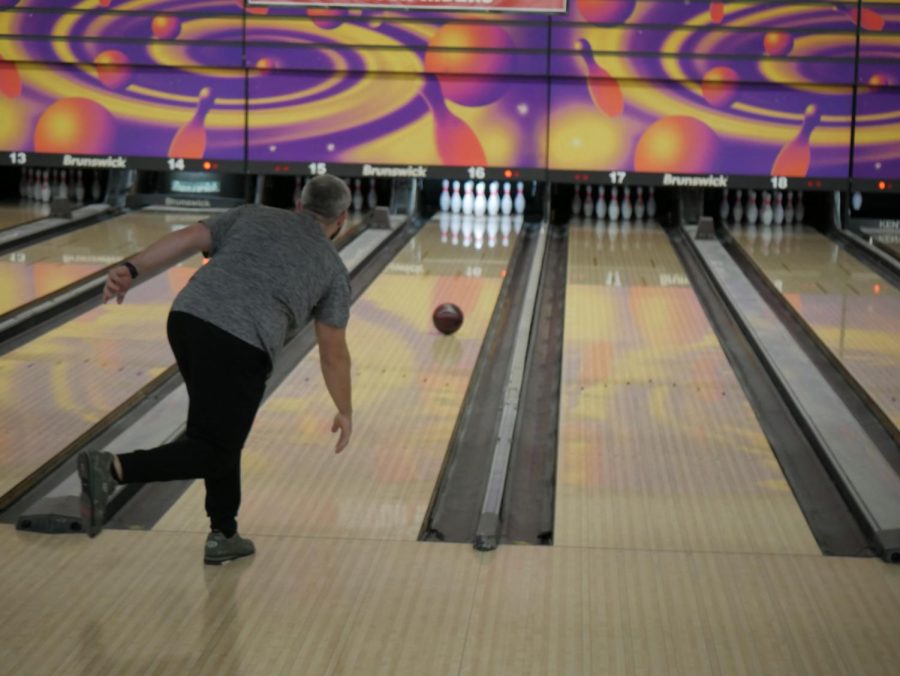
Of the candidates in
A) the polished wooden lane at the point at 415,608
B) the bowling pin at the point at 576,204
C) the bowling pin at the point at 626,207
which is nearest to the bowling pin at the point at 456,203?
the bowling pin at the point at 576,204

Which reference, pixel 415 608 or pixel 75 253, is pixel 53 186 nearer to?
pixel 75 253

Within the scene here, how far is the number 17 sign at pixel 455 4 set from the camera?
26.6ft

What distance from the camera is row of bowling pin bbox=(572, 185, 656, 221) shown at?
340 inches

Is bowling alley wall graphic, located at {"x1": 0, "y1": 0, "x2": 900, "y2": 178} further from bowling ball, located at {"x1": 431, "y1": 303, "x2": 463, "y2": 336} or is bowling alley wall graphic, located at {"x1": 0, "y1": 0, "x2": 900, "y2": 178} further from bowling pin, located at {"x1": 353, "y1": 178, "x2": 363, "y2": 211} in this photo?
bowling ball, located at {"x1": 431, "y1": 303, "x2": 463, "y2": 336}

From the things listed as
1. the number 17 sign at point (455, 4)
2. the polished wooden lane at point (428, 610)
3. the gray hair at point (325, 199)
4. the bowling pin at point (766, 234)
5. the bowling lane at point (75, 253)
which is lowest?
the polished wooden lane at point (428, 610)

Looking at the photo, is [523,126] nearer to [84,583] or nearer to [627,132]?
[627,132]

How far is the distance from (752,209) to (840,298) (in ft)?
7.32

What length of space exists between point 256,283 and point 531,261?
4351mm

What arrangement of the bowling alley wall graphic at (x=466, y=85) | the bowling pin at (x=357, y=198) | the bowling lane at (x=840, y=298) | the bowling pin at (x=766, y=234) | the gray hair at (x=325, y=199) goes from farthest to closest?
the bowling pin at (x=357, y=198) < the bowling alley wall graphic at (x=466, y=85) < the bowling pin at (x=766, y=234) < the bowling lane at (x=840, y=298) < the gray hair at (x=325, y=199)

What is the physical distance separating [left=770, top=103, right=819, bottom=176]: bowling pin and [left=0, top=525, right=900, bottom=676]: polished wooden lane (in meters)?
5.23

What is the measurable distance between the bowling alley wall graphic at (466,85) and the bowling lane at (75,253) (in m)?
0.55

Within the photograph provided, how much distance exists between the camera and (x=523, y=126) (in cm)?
823

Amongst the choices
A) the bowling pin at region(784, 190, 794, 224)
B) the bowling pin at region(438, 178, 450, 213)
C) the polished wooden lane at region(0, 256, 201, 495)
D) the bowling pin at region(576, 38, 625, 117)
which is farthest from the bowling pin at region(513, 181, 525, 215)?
the polished wooden lane at region(0, 256, 201, 495)

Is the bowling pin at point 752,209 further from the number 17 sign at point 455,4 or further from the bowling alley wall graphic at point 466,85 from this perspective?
the number 17 sign at point 455,4
